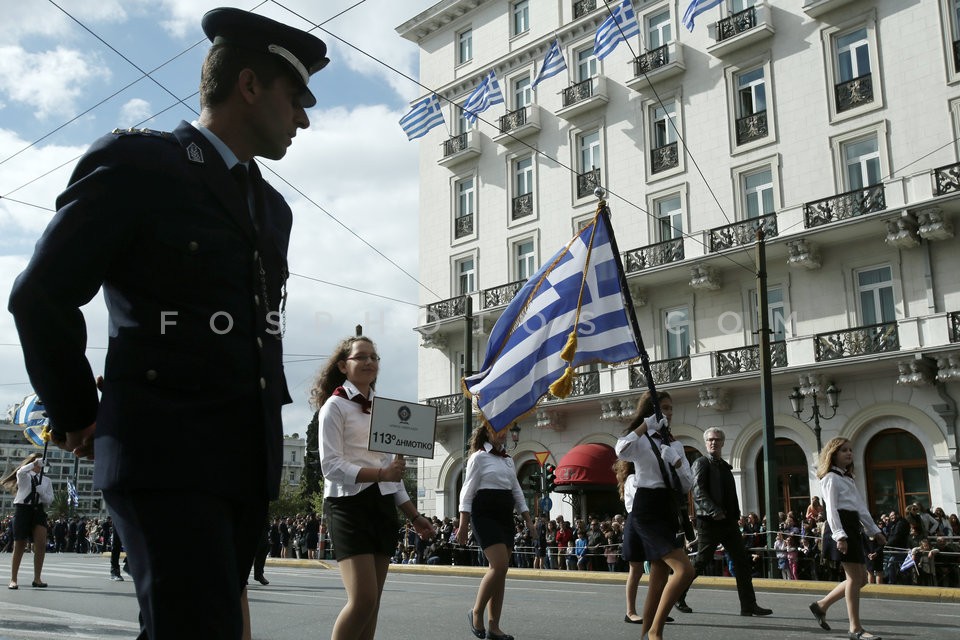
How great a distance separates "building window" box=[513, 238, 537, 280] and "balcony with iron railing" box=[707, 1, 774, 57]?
30.9 ft

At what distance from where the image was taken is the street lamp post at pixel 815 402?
77.1ft

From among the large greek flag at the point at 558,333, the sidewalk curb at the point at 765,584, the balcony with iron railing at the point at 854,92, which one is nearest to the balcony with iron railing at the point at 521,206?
the balcony with iron railing at the point at 854,92

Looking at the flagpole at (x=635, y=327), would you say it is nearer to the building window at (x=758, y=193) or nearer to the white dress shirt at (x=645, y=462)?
the white dress shirt at (x=645, y=462)

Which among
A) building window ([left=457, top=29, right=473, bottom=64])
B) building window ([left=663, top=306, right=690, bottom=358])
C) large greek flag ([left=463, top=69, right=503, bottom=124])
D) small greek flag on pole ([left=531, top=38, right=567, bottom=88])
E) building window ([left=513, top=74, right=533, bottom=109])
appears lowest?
building window ([left=663, top=306, right=690, bottom=358])

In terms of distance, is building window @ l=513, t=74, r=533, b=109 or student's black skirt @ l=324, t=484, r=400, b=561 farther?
building window @ l=513, t=74, r=533, b=109

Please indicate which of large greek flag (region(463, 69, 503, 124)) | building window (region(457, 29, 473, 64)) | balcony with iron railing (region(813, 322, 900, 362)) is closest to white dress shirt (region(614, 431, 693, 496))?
balcony with iron railing (region(813, 322, 900, 362))

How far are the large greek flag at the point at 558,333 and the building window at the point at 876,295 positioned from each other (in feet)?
61.4

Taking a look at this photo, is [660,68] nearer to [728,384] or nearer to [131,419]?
[728,384]

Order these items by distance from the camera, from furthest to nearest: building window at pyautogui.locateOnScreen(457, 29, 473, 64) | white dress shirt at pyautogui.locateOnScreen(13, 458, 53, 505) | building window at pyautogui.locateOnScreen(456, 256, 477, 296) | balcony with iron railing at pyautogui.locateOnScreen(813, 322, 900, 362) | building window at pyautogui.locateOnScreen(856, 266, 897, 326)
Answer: building window at pyautogui.locateOnScreen(457, 29, 473, 64) → building window at pyautogui.locateOnScreen(456, 256, 477, 296) → building window at pyautogui.locateOnScreen(856, 266, 897, 326) → balcony with iron railing at pyautogui.locateOnScreen(813, 322, 900, 362) → white dress shirt at pyautogui.locateOnScreen(13, 458, 53, 505)

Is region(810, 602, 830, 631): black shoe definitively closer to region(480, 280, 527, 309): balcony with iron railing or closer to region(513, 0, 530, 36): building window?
region(480, 280, 527, 309): balcony with iron railing

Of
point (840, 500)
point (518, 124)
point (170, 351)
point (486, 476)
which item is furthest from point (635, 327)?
point (518, 124)

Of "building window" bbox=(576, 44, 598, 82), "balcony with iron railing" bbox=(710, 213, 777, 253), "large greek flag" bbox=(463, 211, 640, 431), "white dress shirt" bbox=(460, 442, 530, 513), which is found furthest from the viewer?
"building window" bbox=(576, 44, 598, 82)

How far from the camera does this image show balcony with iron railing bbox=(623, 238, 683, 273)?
29.8 m

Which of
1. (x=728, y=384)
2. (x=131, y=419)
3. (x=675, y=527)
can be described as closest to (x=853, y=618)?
(x=675, y=527)
